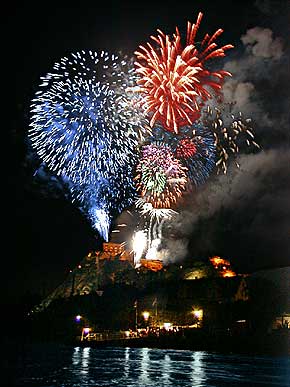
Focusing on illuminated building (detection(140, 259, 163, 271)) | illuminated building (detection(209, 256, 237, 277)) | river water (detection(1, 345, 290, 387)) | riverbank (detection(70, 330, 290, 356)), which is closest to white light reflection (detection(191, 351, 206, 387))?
river water (detection(1, 345, 290, 387))

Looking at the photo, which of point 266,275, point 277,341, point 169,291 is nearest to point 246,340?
point 277,341

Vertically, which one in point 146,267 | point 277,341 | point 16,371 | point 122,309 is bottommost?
point 16,371

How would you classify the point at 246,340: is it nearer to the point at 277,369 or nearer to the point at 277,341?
the point at 277,341

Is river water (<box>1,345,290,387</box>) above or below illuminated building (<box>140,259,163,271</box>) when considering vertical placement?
below

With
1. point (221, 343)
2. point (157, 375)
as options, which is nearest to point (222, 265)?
point (221, 343)

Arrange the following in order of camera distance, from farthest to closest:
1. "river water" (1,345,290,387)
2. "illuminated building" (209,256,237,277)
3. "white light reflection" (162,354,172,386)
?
1. "illuminated building" (209,256,237,277)
2. "white light reflection" (162,354,172,386)
3. "river water" (1,345,290,387)

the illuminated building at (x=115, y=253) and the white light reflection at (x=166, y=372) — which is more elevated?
the illuminated building at (x=115, y=253)

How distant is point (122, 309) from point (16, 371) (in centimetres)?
5163

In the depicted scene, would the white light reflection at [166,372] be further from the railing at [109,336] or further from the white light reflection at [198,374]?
the railing at [109,336]

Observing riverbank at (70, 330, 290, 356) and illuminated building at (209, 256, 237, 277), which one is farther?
illuminated building at (209, 256, 237, 277)

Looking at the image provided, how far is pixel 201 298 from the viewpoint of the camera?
243 ft

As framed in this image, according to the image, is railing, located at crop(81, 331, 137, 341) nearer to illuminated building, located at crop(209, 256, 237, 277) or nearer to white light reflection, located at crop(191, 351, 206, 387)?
white light reflection, located at crop(191, 351, 206, 387)

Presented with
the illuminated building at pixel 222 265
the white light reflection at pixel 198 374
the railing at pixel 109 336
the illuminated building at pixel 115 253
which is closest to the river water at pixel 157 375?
the white light reflection at pixel 198 374

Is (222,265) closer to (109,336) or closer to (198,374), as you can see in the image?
(109,336)
